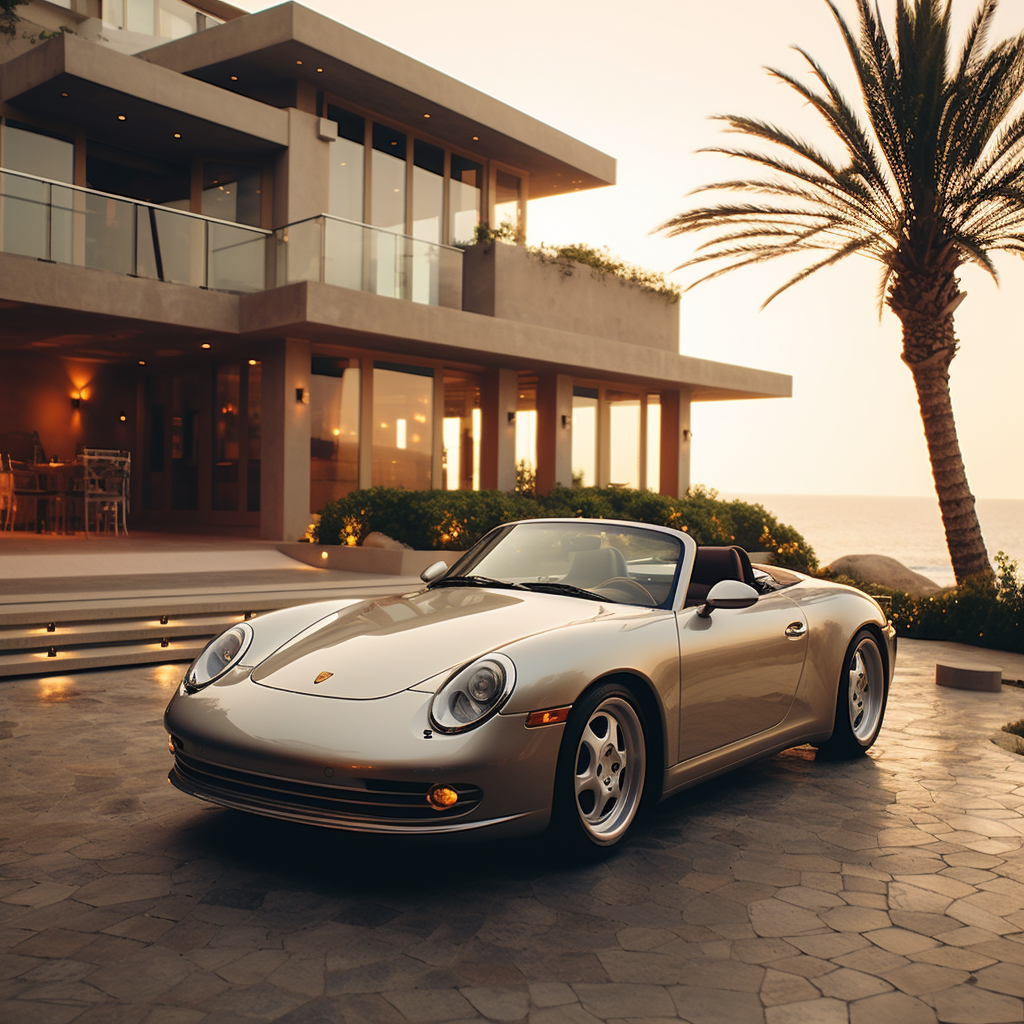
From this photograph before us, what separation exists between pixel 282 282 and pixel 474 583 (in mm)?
12781

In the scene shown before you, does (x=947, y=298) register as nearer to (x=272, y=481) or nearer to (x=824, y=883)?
(x=272, y=481)

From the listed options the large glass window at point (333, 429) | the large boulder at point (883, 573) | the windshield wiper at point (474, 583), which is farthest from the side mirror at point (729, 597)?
the large glass window at point (333, 429)

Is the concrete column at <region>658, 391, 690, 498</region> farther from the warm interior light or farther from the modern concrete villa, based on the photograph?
the warm interior light

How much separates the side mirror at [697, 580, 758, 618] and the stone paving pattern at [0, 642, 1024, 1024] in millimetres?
925

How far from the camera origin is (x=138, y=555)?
531 inches

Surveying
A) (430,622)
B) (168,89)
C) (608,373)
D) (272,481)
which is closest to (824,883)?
(430,622)

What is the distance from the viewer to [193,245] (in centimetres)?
1619

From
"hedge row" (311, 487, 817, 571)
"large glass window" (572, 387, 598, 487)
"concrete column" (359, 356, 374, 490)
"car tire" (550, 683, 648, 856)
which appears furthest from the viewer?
"large glass window" (572, 387, 598, 487)

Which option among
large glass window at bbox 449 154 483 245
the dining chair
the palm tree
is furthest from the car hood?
large glass window at bbox 449 154 483 245

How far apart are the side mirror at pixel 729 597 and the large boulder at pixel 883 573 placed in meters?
13.4

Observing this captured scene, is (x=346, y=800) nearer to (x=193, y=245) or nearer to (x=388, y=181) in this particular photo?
(x=193, y=245)

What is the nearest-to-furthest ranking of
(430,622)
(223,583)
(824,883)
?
(824,883) < (430,622) < (223,583)

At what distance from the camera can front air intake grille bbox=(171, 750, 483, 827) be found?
10.5 ft

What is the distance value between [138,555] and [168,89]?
8.04 metres
